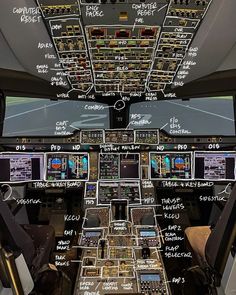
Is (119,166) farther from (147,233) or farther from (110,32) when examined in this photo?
(110,32)

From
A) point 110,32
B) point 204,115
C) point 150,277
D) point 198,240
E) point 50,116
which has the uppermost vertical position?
point 204,115

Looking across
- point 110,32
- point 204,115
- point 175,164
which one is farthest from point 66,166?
point 204,115

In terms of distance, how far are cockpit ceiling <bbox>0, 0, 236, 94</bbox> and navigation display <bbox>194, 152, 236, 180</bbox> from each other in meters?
0.64

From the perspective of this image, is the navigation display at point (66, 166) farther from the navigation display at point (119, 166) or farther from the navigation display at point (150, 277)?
the navigation display at point (150, 277)

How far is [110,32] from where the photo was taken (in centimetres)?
228

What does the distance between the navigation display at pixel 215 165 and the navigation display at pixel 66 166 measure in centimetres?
87

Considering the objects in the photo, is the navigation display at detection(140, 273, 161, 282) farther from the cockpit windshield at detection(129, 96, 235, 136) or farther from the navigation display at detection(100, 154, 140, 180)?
the cockpit windshield at detection(129, 96, 235, 136)

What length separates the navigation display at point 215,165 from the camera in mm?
2850

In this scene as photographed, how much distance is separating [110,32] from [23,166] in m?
1.24

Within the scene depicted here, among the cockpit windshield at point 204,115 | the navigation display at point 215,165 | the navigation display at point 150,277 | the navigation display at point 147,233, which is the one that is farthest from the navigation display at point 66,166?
the cockpit windshield at point 204,115

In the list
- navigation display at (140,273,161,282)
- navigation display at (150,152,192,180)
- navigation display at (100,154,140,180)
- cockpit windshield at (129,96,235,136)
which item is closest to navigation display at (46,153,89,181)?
navigation display at (100,154,140,180)

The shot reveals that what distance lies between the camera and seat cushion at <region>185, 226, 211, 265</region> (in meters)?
2.24

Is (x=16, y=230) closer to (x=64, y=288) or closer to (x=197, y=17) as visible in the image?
(x=64, y=288)

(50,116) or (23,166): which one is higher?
(50,116)
